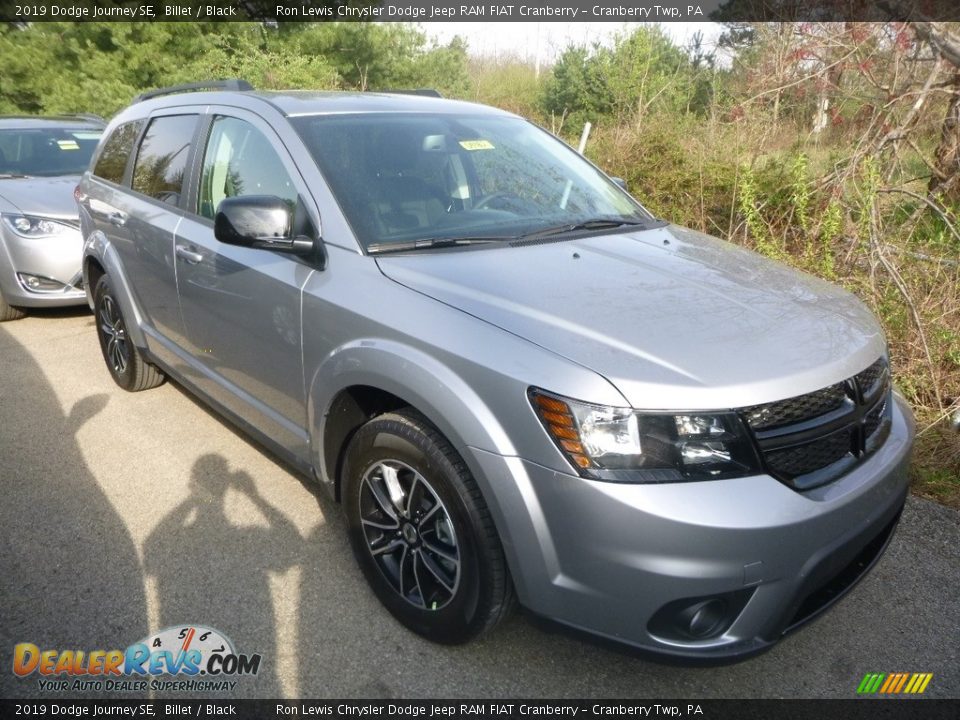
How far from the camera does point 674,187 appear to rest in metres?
7.07

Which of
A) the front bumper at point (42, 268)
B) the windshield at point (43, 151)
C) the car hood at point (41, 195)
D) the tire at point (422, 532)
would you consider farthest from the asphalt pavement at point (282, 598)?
the windshield at point (43, 151)

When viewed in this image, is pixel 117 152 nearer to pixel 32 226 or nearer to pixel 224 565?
pixel 32 226

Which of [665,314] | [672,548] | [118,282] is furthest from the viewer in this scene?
[118,282]

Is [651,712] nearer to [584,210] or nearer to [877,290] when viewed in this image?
[584,210]

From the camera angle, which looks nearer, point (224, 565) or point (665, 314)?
point (665, 314)

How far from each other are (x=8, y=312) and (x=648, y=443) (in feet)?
20.9

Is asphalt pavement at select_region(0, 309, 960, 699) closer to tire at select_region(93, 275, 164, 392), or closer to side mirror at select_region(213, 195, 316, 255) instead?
tire at select_region(93, 275, 164, 392)

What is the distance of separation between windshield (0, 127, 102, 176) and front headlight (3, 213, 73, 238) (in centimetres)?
119

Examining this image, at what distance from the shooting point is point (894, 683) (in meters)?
2.43

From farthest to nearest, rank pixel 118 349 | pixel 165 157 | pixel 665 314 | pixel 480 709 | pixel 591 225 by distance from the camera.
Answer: pixel 118 349 → pixel 165 157 → pixel 591 225 → pixel 480 709 → pixel 665 314

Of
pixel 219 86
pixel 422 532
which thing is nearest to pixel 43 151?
pixel 219 86

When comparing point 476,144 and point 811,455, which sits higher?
point 476,144

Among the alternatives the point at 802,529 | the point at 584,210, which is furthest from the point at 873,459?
the point at 584,210

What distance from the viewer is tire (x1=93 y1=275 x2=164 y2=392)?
4.58 metres
